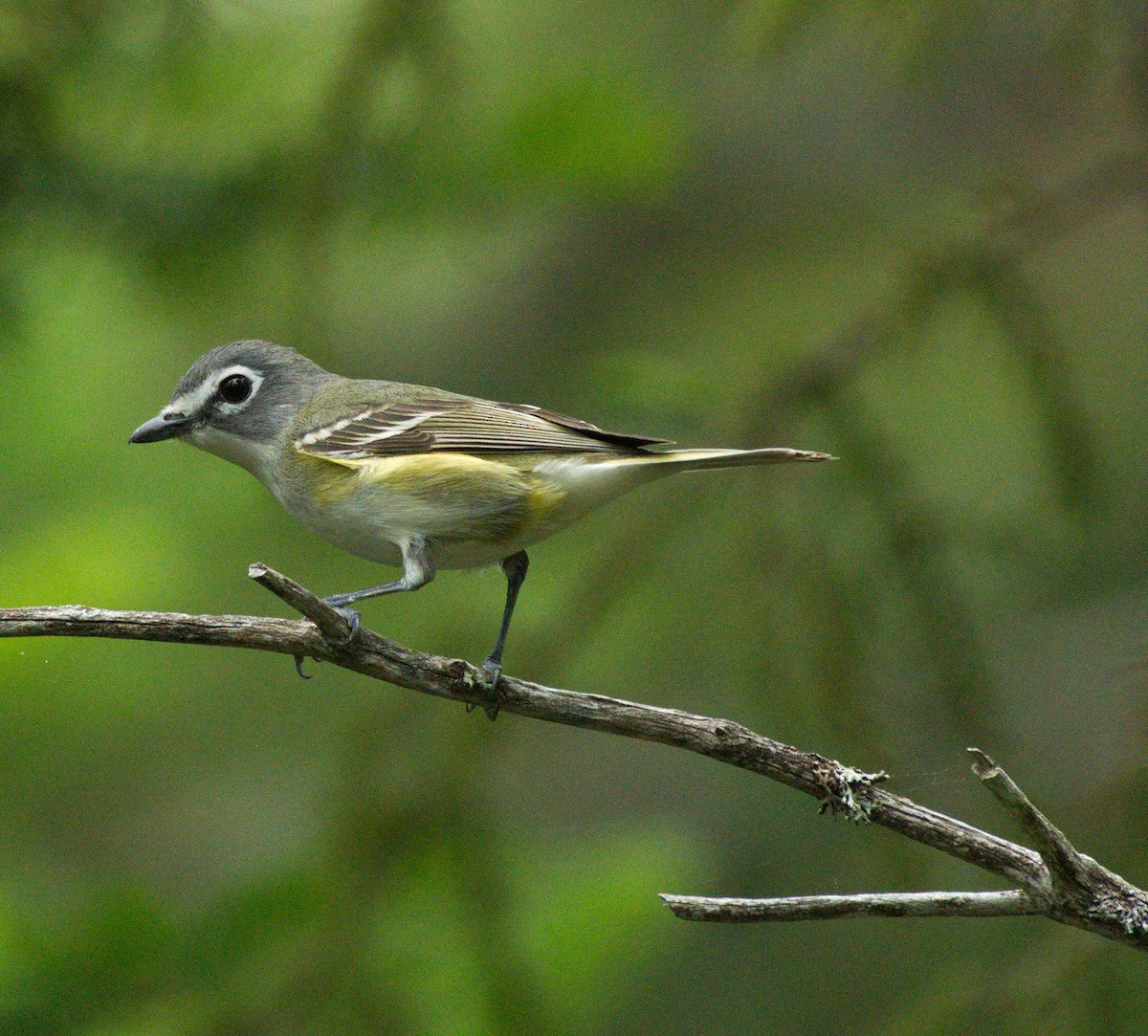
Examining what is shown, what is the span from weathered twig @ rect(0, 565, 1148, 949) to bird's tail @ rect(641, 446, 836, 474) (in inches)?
25.2

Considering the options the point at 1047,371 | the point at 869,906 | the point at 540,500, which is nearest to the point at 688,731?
the point at 869,906

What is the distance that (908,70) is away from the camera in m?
3.67

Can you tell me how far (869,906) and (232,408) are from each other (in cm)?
216

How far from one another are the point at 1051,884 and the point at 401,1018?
191 centimetres

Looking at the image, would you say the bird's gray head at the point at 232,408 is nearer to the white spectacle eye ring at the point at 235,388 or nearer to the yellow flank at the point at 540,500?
the white spectacle eye ring at the point at 235,388

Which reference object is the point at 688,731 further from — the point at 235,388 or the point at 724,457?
the point at 235,388

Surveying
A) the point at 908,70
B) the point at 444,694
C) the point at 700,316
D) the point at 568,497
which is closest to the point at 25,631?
the point at 444,694

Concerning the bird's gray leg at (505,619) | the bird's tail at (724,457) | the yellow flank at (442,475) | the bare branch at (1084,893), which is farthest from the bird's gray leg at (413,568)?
the bare branch at (1084,893)

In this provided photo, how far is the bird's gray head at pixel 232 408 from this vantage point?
340 cm

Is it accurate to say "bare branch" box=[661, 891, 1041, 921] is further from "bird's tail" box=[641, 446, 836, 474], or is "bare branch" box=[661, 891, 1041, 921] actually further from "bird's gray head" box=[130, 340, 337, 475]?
"bird's gray head" box=[130, 340, 337, 475]

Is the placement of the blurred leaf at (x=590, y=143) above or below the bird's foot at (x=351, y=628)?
above

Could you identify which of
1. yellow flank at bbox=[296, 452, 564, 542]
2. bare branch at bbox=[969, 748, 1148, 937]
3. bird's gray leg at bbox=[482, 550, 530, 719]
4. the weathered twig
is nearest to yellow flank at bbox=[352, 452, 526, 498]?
yellow flank at bbox=[296, 452, 564, 542]

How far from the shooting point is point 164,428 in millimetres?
3359

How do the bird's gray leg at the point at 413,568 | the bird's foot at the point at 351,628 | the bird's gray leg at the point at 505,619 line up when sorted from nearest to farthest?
the bird's foot at the point at 351,628 → the bird's gray leg at the point at 505,619 → the bird's gray leg at the point at 413,568
